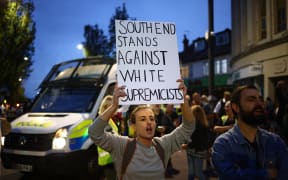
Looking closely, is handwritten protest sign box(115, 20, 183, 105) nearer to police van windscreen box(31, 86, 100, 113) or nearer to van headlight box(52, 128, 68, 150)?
van headlight box(52, 128, 68, 150)

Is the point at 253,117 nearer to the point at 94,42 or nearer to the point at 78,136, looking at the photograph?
the point at 78,136

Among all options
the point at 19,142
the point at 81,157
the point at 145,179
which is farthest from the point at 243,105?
the point at 19,142

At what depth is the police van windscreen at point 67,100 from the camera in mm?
7703

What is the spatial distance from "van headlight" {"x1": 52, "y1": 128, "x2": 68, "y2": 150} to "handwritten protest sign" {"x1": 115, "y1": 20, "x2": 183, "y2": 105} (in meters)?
3.99

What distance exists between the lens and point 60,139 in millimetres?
6914

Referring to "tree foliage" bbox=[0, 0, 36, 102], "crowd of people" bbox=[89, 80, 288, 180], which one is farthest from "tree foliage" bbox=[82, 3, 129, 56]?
"crowd of people" bbox=[89, 80, 288, 180]

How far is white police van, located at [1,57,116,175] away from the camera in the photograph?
691 cm

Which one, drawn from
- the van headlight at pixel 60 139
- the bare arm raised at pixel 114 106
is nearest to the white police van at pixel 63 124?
the van headlight at pixel 60 139

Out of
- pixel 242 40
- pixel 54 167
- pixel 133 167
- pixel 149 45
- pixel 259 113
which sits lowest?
pixel 54 167

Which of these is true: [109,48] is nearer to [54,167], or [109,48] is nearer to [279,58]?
[279,58]

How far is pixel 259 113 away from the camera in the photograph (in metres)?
2.79

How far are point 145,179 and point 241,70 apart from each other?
702 inches

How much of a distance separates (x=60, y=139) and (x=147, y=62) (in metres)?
4.11

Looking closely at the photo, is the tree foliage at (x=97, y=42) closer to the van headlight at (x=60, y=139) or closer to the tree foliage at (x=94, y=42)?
the tree foliage at (x=94, y=42)
